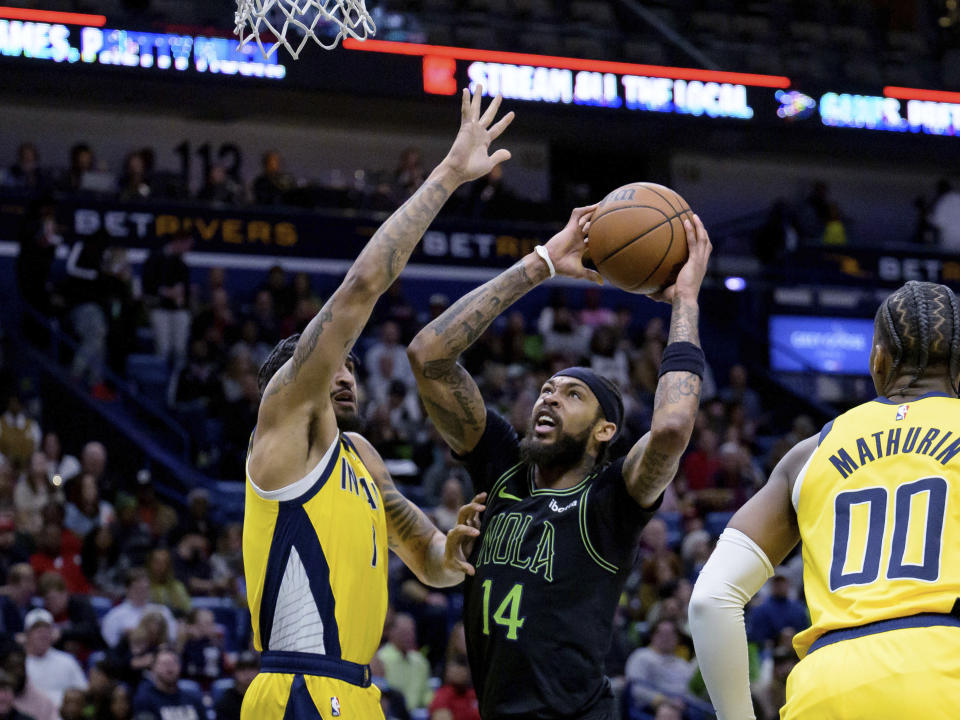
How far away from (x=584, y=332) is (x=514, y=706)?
463 inches

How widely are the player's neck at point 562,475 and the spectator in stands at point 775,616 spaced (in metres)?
6.79

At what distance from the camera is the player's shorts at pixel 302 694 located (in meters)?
3.87

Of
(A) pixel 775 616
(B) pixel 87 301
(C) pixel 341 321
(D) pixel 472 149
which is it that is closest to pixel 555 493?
(C) pixel 341 321

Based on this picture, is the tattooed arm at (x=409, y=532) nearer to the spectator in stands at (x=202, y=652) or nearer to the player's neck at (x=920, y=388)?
the player's neck at (x=920, y=388)

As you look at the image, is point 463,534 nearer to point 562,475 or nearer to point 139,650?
point 562,475

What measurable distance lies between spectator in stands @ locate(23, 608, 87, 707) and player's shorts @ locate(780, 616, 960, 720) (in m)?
6.65

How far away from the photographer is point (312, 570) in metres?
3.99

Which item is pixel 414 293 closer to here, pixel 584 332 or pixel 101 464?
pixel 584 332

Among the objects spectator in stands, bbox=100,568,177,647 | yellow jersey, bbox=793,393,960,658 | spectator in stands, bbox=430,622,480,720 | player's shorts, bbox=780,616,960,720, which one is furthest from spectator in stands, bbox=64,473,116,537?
player's shorts, bbox=780,616,960,720

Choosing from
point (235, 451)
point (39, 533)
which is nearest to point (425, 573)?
point (39, 533)

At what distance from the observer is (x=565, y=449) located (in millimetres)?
4496

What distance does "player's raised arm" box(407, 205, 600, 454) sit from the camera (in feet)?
14.9

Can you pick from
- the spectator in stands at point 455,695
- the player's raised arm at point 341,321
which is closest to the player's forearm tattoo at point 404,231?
the player's raised arm at point 341,321

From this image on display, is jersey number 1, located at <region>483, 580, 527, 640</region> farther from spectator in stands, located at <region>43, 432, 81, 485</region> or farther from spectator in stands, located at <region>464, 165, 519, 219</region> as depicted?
spectator in stands, located at <region>464, 165, 519, 219</region>
